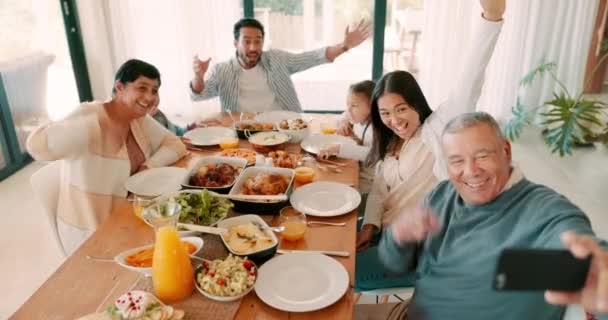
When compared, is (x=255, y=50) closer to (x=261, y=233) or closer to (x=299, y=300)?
(x=261, y=233)

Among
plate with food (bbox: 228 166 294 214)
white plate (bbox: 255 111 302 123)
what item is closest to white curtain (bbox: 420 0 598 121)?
white plate (bbox: 255 111 302 123)

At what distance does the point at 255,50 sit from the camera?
2965 millimetres

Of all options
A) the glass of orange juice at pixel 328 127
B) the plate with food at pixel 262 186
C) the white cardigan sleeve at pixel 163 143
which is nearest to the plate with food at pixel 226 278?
the plate with food at pixel 262 186

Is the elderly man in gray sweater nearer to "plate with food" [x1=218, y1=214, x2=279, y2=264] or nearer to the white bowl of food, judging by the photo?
"plate with food" [x1=218, y1=214, x2=279, y2=264]

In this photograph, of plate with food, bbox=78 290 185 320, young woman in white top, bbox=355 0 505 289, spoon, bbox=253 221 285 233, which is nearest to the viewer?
plate with food, bbox=78 290 185 320

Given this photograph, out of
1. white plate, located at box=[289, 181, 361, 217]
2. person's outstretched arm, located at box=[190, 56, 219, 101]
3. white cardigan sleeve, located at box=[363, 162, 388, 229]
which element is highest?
person's outstretched arm, located at box=[190, 56, 219, 101]

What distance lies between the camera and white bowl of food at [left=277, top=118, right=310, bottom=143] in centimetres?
232

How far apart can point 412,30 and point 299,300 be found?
3801mm

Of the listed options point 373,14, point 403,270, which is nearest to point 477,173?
point 403,270

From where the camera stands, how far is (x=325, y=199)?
5.59ft

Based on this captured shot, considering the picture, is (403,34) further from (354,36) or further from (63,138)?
(63,138)

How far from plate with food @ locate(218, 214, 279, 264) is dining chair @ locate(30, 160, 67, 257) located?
82cm

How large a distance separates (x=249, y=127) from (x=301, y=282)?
1.32 meters

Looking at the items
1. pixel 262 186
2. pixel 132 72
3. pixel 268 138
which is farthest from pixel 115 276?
pixel 268 138
